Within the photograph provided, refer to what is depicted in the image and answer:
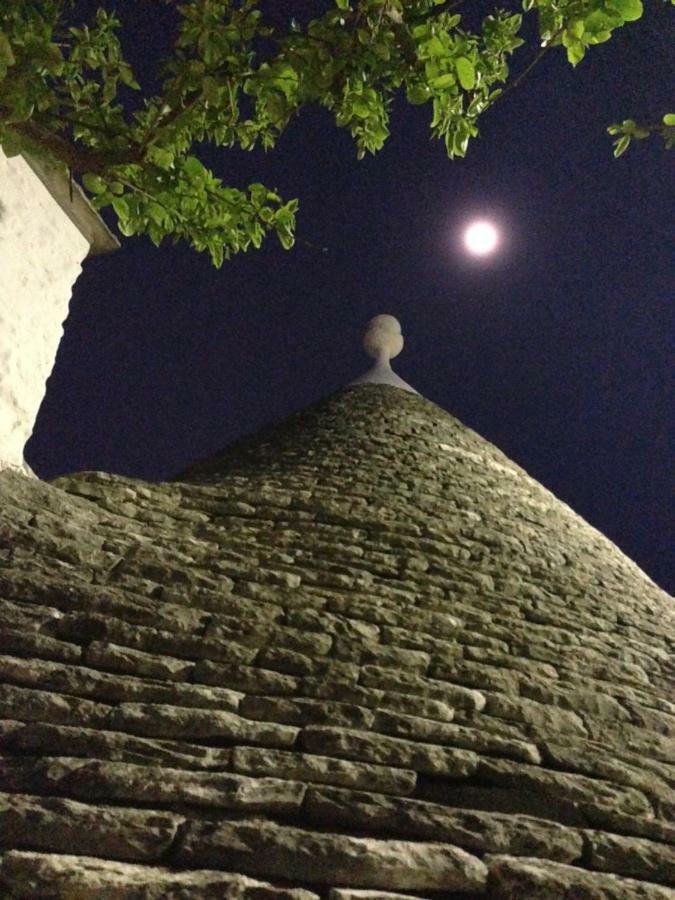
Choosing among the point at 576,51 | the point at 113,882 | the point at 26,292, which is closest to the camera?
the point at 113,882

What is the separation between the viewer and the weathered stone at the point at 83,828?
1826mm

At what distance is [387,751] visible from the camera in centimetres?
238

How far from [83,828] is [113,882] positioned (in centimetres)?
19

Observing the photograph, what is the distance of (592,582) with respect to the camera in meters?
4.48

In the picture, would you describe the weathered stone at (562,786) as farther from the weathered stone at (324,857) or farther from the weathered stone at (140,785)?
the weathered stone at (140,785)

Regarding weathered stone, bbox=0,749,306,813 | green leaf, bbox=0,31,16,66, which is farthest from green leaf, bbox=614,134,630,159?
weathered stone, bbox=0,749,306,813

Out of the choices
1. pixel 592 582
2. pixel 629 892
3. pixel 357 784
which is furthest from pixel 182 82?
pixel 592 582

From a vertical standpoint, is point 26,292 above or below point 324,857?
above

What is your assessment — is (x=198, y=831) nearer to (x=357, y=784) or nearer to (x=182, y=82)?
(x=357, y=784)

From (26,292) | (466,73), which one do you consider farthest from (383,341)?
(466,73)

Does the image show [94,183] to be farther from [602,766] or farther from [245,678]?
[602,766]

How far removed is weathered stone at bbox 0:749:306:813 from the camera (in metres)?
1.98

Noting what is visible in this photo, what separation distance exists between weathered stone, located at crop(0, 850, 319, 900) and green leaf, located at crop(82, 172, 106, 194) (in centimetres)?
246

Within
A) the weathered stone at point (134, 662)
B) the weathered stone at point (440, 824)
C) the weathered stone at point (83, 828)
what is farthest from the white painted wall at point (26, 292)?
the weathered stone at point (440, 824)
